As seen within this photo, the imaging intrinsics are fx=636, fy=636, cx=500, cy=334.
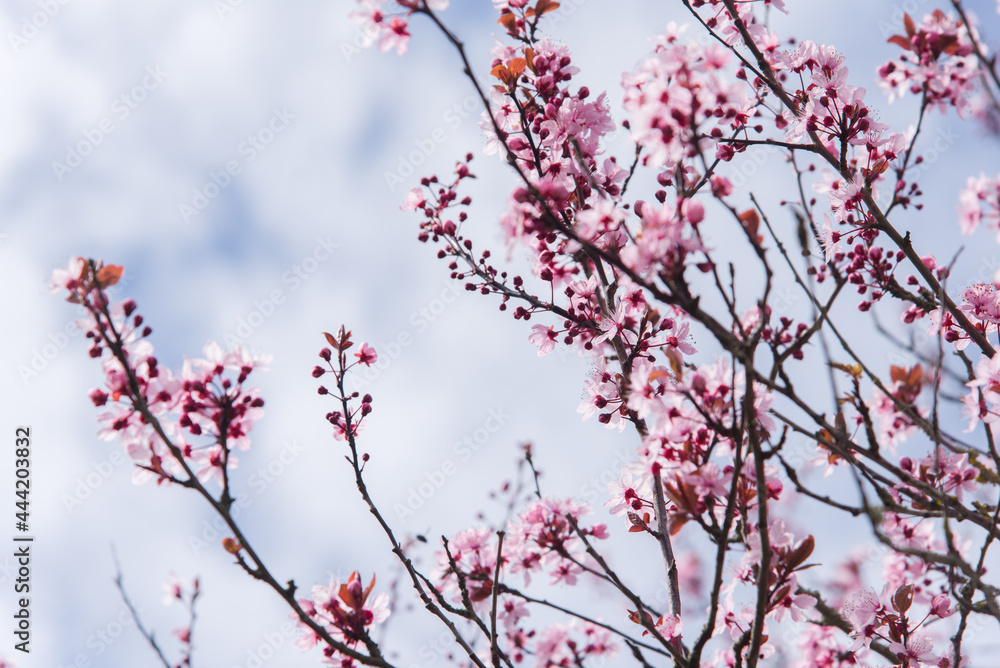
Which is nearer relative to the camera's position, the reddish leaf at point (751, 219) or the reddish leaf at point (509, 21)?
the reddish leaf at point (751, 219)

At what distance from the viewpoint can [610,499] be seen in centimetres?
292

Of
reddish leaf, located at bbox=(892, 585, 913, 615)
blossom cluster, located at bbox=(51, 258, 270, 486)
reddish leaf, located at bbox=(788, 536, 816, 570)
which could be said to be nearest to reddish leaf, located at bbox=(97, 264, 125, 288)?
blossom cluster, located at bbox=(51, 258, 270, 486)

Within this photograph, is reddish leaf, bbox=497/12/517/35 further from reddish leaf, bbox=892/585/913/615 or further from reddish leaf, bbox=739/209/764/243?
reddish leaf, bbox=892/585/913/615

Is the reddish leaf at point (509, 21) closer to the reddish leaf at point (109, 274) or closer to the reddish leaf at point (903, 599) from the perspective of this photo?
the reddish leaf at point (109, 274)

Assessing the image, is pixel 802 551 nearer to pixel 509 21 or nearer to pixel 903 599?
pixel 903 599

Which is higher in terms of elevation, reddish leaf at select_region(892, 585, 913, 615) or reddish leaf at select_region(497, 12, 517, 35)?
reddish leaf at select_region(497, 12, 517, 35)

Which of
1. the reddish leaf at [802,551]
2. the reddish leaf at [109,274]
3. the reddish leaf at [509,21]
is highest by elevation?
the reddish leaf at [509,21]

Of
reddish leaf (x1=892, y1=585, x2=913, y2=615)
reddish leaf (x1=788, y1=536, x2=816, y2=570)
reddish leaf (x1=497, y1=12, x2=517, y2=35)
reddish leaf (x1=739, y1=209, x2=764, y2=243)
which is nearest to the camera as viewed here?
reddish leaf (x1=739, y1=209, x2=764, y2=243)

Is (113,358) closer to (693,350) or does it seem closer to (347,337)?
(347,337)

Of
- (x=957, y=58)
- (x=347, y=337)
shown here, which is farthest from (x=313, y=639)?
(x=957, y=58)

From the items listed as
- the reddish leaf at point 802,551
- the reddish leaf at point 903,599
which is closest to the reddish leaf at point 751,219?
the reddish leaf at point 802,551

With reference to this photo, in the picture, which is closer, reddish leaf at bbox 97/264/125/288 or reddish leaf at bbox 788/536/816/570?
reddish leaf at bbox 97/264/125/288

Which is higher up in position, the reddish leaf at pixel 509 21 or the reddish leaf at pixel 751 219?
the reddish leaf at pixel 509 21

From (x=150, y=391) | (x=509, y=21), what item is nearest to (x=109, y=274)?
(x=150, y=391)
